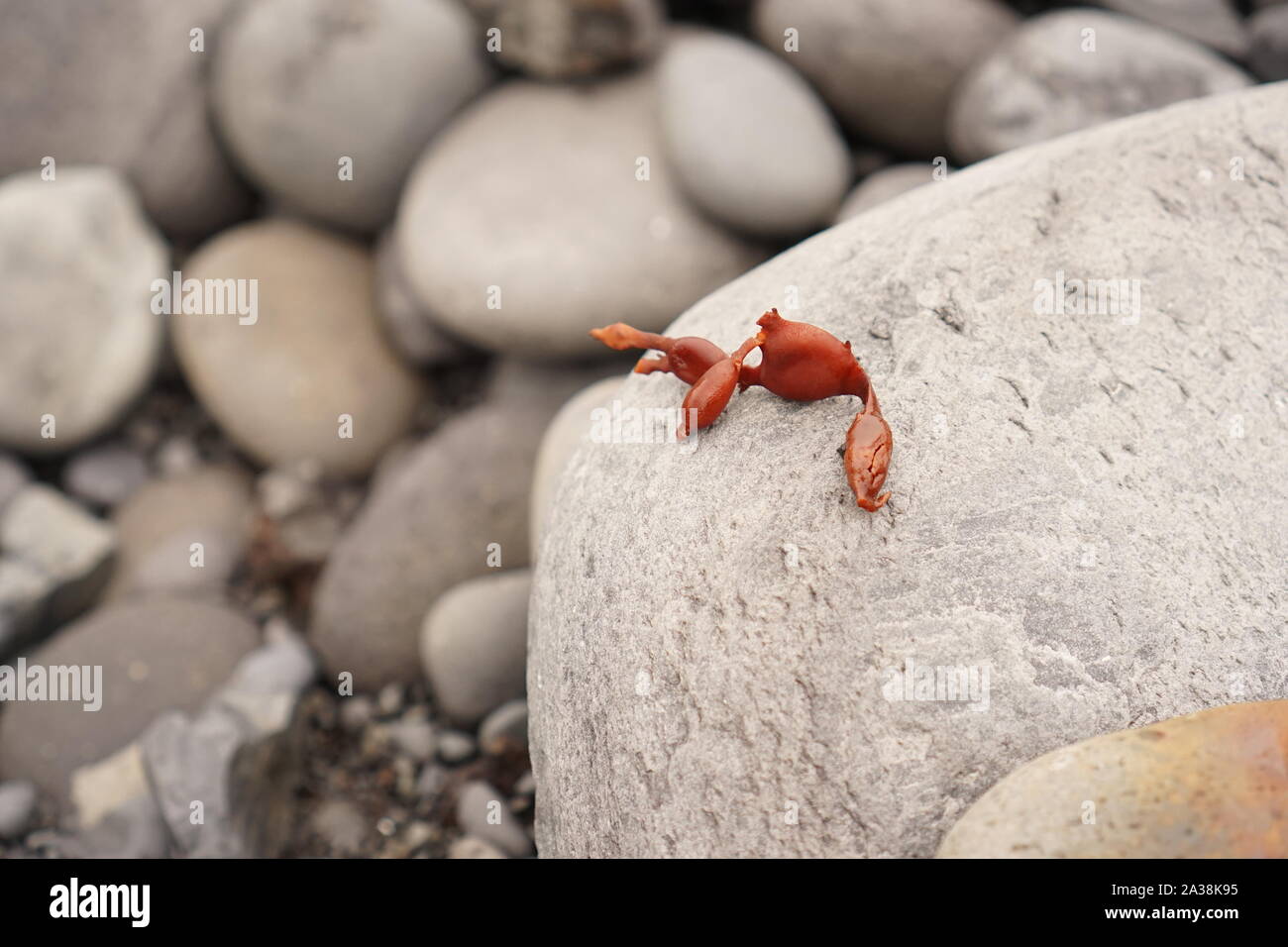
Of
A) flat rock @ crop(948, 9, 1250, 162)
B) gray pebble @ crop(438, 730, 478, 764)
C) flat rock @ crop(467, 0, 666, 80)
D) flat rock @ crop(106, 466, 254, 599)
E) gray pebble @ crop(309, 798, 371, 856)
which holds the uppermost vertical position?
flat rock @ crop(467, 0, 666, 80)

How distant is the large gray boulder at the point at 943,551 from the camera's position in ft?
5.30

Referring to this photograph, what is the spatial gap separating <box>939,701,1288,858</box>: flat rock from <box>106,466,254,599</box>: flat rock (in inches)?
→ 126

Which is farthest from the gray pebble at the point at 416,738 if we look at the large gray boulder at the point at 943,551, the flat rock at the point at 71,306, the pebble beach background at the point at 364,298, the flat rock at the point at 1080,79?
the flat rock at the point at 1080,79

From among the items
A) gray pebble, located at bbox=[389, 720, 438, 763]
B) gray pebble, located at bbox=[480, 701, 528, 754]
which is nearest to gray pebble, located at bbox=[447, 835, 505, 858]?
gray pebble, located at bbox=[480, 701, 528, 754]

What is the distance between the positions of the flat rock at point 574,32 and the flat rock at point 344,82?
22cm

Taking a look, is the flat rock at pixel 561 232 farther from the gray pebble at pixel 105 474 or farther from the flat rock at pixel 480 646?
the gray pebble at pixel 105 474

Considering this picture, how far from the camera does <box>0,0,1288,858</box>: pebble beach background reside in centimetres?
304

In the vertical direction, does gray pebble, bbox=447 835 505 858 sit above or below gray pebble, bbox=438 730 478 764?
below

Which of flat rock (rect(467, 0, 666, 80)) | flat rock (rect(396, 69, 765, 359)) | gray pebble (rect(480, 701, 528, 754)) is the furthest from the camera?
flat rock (rect(467, 0, 666, 80))

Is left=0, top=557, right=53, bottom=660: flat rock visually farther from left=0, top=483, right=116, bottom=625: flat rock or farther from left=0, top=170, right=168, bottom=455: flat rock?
left=0, top=170, right=168, bottom=455: flat rock

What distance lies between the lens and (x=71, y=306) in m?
3.91

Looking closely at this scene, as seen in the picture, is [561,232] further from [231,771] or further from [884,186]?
[231,771]
